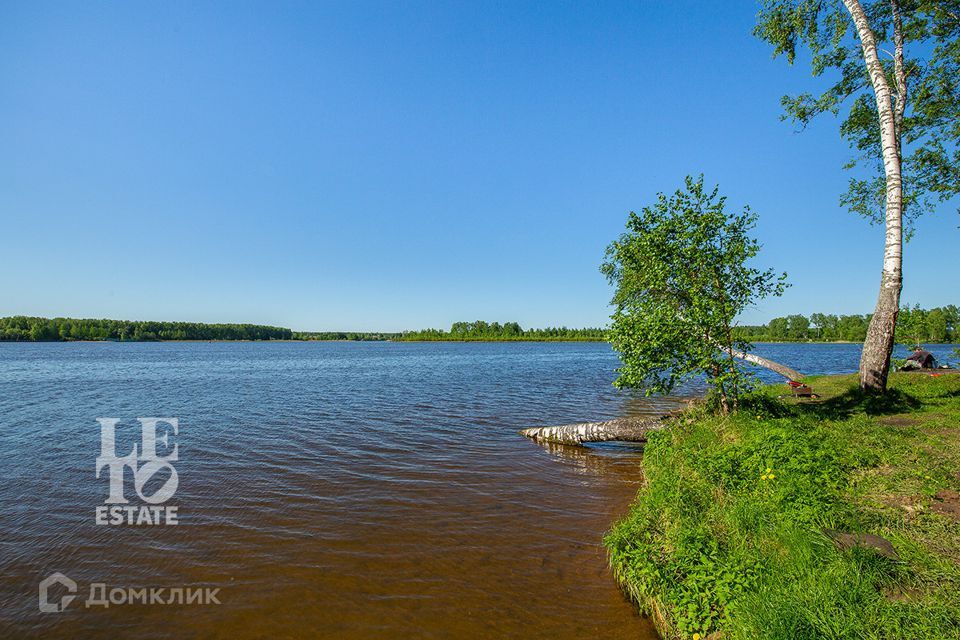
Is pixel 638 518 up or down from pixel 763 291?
down

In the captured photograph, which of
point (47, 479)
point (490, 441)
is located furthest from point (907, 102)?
point (47, 479)

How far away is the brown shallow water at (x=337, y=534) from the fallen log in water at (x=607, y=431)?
0.65 m

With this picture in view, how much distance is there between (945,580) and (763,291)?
31.0 feet

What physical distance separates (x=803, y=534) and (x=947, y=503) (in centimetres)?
266

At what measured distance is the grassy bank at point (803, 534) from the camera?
434 cm

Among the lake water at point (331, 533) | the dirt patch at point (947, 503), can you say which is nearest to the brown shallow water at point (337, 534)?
the lake water at point (331, 533)

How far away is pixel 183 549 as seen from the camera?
7.96 m

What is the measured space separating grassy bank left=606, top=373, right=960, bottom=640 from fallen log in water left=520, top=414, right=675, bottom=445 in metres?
4.20

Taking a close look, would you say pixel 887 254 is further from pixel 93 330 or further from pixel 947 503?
pixel 93 330

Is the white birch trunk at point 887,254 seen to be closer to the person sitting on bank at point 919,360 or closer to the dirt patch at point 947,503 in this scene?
the dirt patch at point 947,503

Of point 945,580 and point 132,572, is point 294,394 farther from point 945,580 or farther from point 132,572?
point 945,580

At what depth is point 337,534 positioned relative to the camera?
8.55m

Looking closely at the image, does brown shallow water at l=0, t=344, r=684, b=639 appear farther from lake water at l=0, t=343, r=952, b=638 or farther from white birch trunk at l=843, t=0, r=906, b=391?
white birch trunk at l=843, t=0, r=906, b=391

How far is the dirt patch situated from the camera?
580 cm
